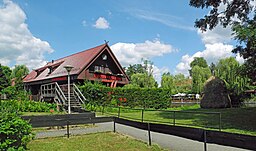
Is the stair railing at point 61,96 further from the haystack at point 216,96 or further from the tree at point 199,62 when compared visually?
the tree at point 199,62

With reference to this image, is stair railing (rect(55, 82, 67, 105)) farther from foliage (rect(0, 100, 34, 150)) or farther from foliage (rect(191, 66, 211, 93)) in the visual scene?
foliage (rect(191, 66, 211, 93))

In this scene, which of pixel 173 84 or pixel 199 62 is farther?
pixel 199 62

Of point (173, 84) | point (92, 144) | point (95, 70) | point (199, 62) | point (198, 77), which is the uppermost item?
point (199, 62)

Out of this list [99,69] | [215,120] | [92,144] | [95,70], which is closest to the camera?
[92,144]

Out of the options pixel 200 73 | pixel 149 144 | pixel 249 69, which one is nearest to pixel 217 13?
pixel 249 69

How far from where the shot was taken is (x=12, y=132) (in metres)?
5.76

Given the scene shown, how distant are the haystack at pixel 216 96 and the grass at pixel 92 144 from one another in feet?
55.6

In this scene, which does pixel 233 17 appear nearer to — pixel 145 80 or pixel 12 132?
pixel 12 132

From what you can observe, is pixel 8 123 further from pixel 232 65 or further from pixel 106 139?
pixel 232 65

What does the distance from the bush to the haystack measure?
20987mm

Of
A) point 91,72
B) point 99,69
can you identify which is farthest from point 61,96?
point 99,69

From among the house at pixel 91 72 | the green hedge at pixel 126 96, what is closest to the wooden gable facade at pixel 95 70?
the house at pixel 91 72

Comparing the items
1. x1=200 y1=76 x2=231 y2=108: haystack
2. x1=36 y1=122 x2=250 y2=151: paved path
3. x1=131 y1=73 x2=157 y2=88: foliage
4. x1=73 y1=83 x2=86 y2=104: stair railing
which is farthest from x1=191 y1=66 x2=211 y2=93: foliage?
x1=36 y1=122 x2=250 y2=151: paved path

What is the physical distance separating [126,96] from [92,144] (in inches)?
691
